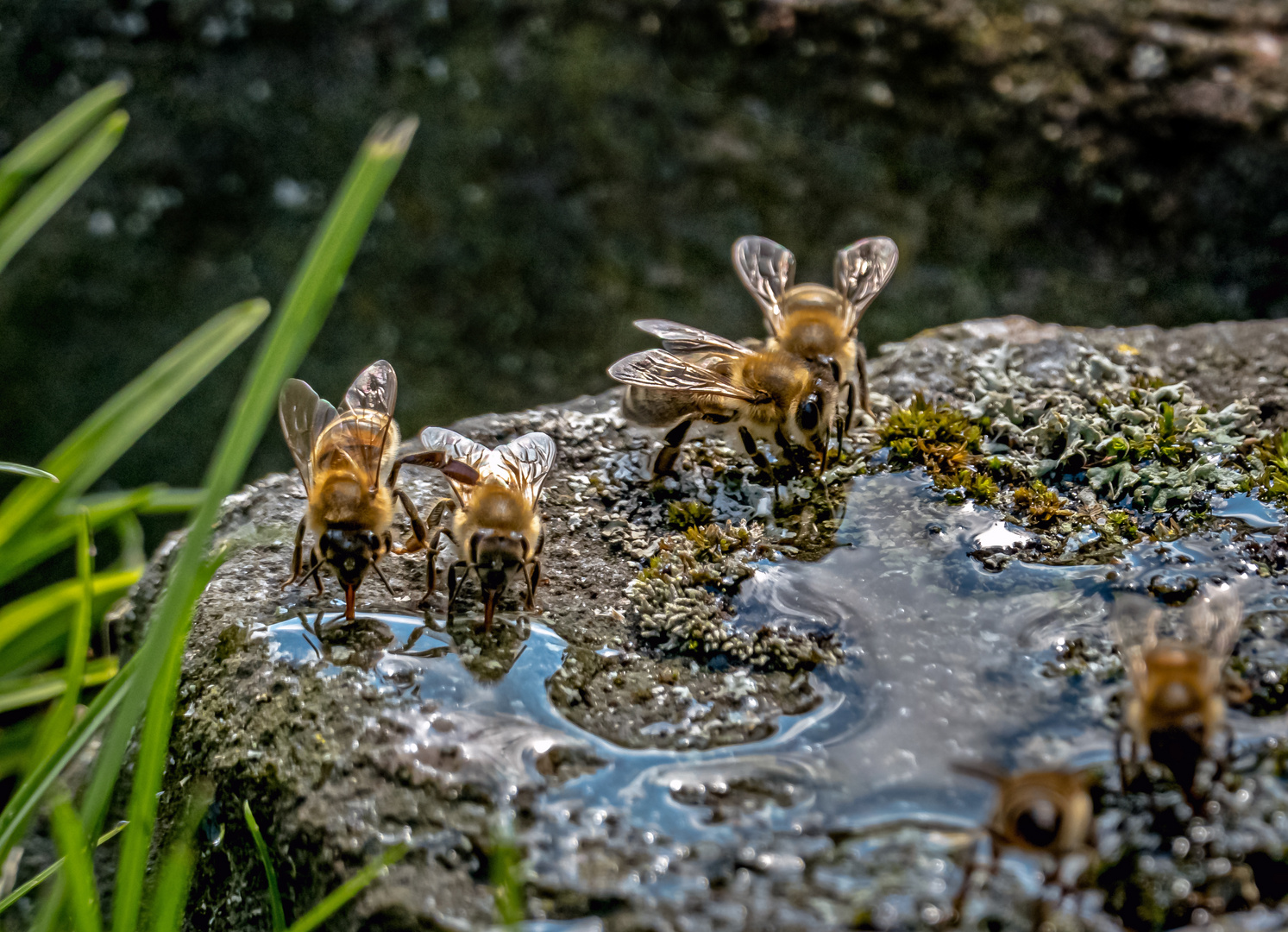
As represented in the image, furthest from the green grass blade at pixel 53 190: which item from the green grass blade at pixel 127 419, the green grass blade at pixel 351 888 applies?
the green grass blade at pixel 351 888

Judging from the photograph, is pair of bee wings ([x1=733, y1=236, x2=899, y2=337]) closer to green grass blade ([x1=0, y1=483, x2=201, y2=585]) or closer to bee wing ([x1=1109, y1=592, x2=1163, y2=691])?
bee wing ([x1=1109, y1=592, x2=1163, y2=691])

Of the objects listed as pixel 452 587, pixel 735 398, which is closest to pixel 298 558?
pixel 452 587

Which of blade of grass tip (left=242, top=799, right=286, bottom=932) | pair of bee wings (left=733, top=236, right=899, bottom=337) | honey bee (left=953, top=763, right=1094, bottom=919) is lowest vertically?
blade of grass tip (left=242, top=799, right=286, bottom=932)

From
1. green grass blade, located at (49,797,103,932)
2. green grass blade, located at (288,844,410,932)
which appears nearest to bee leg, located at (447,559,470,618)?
green grass blade, located at (288,844,410,932)

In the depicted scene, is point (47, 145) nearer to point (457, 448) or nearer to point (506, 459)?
point (457, 448)

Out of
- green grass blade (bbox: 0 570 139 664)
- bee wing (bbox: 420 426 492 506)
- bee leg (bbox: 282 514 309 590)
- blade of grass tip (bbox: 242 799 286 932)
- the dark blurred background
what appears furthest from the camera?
the dark blurred background

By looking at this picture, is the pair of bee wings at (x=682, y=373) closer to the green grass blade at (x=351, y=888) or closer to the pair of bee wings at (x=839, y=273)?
the pair of bee wings at (x=839, y=273)

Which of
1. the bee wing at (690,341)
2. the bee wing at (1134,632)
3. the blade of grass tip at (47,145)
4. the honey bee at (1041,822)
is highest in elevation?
the blade of grass tip at (47,145)

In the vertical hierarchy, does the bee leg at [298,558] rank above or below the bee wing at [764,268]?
below
